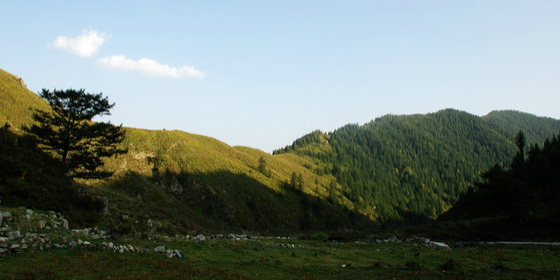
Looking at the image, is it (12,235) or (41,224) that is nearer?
(12,235)

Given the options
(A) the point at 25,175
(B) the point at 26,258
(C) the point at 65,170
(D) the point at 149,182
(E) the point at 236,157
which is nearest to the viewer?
(B) the point at 26,258

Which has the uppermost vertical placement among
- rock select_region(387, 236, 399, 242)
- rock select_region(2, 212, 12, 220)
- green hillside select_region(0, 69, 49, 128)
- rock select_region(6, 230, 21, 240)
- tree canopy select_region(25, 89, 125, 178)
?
green hillside select_region(0, 69, 49, 128)

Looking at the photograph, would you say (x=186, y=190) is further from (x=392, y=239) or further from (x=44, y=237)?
(x=44, y=237)

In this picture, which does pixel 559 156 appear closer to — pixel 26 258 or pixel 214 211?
pixel 214 211

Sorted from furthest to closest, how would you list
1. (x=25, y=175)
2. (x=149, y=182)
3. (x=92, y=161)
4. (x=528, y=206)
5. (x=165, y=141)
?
(x=165, y=141)
(x=149, y=182)
(x=528, y=206)
(x=92, y=161)
(x=25, y=175)

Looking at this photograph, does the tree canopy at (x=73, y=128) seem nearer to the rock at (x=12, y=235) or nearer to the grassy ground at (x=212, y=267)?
the rock at (x=12, y=235)

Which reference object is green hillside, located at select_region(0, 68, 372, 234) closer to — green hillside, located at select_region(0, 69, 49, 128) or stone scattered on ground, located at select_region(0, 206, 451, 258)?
green hillside, located at select_region(0, 69, 49, 128)

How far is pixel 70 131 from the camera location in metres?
34.1

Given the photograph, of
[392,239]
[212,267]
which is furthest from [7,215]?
[392,239]

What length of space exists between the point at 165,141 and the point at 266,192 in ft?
123

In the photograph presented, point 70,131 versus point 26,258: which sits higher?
point 70,131

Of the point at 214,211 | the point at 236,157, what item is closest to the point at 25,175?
the point at 214,211

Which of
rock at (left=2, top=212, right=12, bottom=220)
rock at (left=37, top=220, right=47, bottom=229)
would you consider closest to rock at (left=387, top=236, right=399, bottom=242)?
rock at (left=37, top=220, right=47, bottom=229)

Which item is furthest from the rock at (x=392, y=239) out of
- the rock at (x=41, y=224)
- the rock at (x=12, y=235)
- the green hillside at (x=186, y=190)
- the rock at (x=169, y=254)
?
the rock at (x=12, y=235)
